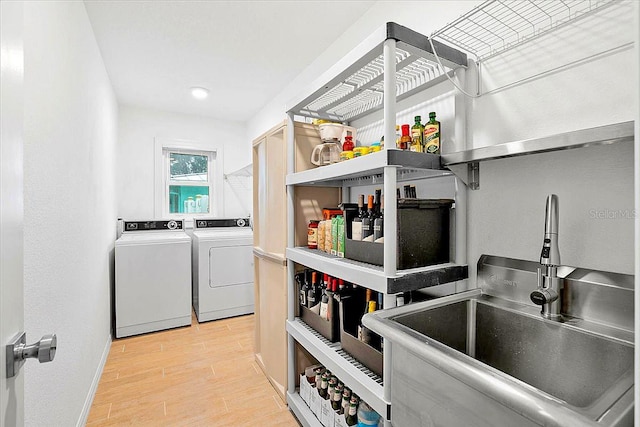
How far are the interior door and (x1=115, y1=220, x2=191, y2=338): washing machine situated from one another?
98.9 inches

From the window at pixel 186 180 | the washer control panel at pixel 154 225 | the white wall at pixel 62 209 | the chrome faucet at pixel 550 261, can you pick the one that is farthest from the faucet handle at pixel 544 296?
the window at pixel 186 180

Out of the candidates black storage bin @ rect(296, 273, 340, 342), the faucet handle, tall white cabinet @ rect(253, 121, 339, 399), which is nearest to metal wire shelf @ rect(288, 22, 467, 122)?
tall white cabinet @ rect(253, 121, 339, 399)

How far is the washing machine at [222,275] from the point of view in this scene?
332 cm

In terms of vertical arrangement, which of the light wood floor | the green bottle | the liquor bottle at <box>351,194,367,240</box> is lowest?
the light wood floor

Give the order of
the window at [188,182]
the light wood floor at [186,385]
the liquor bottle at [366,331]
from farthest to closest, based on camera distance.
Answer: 1. the window at [188,182]
2. the light wood floor at [186,385]
3. the liquor bottle at [366,331]

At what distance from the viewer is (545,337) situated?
978 millimetres

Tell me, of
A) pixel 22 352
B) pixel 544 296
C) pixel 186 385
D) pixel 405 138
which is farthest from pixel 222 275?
pixel 544 296

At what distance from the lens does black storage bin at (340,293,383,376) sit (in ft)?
4.37

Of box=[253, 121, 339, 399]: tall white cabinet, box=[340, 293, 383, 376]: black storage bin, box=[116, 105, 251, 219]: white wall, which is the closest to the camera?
box=[340, 293, 383, 376]: black storage bin

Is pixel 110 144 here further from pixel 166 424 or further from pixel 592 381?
pixel 592 381

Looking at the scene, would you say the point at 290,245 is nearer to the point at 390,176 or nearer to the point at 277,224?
the point at 277,224

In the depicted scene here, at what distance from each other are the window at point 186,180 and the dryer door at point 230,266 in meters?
1.13

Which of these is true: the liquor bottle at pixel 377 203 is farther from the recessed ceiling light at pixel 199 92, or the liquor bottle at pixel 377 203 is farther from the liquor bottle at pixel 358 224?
the recessed ceiling light at pixel 199 92

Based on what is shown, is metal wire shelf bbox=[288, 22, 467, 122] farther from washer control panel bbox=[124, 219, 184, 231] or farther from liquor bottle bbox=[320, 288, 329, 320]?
washer control panel bbox=[124, 219, 184, 231]
